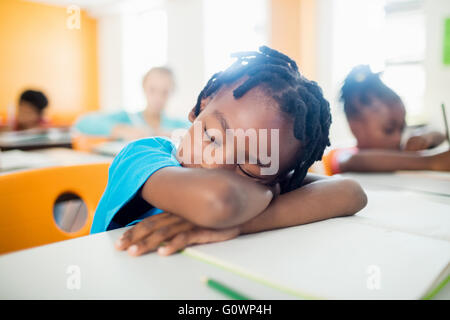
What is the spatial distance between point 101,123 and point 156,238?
2154 mm

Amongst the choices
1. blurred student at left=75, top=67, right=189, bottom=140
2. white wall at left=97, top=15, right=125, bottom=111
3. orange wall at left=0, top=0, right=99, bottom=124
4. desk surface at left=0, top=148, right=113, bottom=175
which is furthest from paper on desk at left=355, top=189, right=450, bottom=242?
white wall at left=97, top=15, right=125, bottom=111

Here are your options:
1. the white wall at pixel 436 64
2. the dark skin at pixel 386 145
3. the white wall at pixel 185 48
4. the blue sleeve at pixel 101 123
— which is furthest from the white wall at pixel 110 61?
the dark skin at pixel 386 145

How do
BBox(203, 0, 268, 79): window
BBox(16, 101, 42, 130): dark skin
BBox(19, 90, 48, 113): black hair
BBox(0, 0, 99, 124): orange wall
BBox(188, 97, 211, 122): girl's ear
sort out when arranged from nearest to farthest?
BBox(188, 97, 211, 122): girl's ear → BBox(16, 101, 42, 130): dark skin → BBox(19, 90, 48, 113): black hair → BBox(203, 0, 268, 79): window → BBox(0, 0, 99, 124): orange wall

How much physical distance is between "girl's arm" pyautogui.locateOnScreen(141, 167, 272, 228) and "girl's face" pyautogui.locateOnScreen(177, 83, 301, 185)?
0.06 meters

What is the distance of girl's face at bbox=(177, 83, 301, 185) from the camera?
610mm

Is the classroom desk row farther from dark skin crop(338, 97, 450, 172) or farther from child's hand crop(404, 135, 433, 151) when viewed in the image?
child's hand crop(404, 135, 433, 151)

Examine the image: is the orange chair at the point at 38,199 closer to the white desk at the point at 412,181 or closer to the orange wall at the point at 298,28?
the white desk at the point at 412,181

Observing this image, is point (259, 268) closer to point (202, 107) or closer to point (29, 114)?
point (202, 107)

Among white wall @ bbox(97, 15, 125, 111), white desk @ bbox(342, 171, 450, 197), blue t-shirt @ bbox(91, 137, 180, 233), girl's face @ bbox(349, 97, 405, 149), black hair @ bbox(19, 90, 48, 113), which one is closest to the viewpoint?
blue t-shirt @ bbox(91, 137, 180, 233)

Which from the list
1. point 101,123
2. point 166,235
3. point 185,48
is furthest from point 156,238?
point 185,48

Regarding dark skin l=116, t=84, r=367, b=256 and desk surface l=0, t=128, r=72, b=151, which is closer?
dark skin l=116, t=84, r=367, b=256

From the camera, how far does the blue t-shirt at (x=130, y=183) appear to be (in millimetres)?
607

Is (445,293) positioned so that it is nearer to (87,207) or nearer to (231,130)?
(231,130)

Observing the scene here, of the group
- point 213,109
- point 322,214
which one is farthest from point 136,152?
point 322,214
